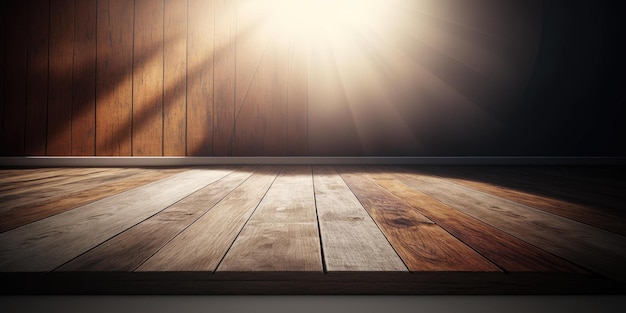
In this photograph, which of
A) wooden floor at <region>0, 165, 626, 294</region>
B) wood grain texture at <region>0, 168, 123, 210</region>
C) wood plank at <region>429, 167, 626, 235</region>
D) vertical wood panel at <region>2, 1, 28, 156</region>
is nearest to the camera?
wooden floor at <region>0, 165, 626, 294</region>

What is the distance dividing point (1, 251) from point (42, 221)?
0.25 metres

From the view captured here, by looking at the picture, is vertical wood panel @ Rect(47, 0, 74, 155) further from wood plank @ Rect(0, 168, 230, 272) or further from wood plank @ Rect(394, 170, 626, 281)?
wood plank @ Rect(394, 170, 626, 281)

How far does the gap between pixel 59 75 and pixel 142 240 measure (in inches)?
97.7

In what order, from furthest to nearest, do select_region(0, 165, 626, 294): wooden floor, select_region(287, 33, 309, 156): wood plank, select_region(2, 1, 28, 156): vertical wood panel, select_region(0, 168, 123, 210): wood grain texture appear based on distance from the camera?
select_region(287, 33, 309, 156): wood plank < select_region(2, 1, 28, 156): vertical wood panel < select_region(0, 168, 123, 210): wood grain texture < select_region(0, 165, 626, 294): wooden floor

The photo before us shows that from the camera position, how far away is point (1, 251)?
0.66 m

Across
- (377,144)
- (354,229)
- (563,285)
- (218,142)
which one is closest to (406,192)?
(354,229)

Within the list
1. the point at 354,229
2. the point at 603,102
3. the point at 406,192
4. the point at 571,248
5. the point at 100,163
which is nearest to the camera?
the point at 571,248

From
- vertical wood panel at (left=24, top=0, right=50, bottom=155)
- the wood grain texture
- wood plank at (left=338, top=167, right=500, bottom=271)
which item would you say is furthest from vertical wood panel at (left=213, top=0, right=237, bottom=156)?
wood plank at (left=338, top=167, right=500, bottom=271)

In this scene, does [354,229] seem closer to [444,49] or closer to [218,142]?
[218,142]

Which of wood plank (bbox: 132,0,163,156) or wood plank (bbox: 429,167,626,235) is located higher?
wood plank (bbox: 132,0,163,156)

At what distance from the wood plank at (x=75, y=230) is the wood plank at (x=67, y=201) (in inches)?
1.9

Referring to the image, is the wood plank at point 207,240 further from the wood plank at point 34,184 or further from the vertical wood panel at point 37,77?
the vertical wood panel at point 37,77

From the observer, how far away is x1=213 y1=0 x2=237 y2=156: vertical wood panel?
2.50m

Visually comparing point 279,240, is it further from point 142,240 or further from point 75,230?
point 75,230
